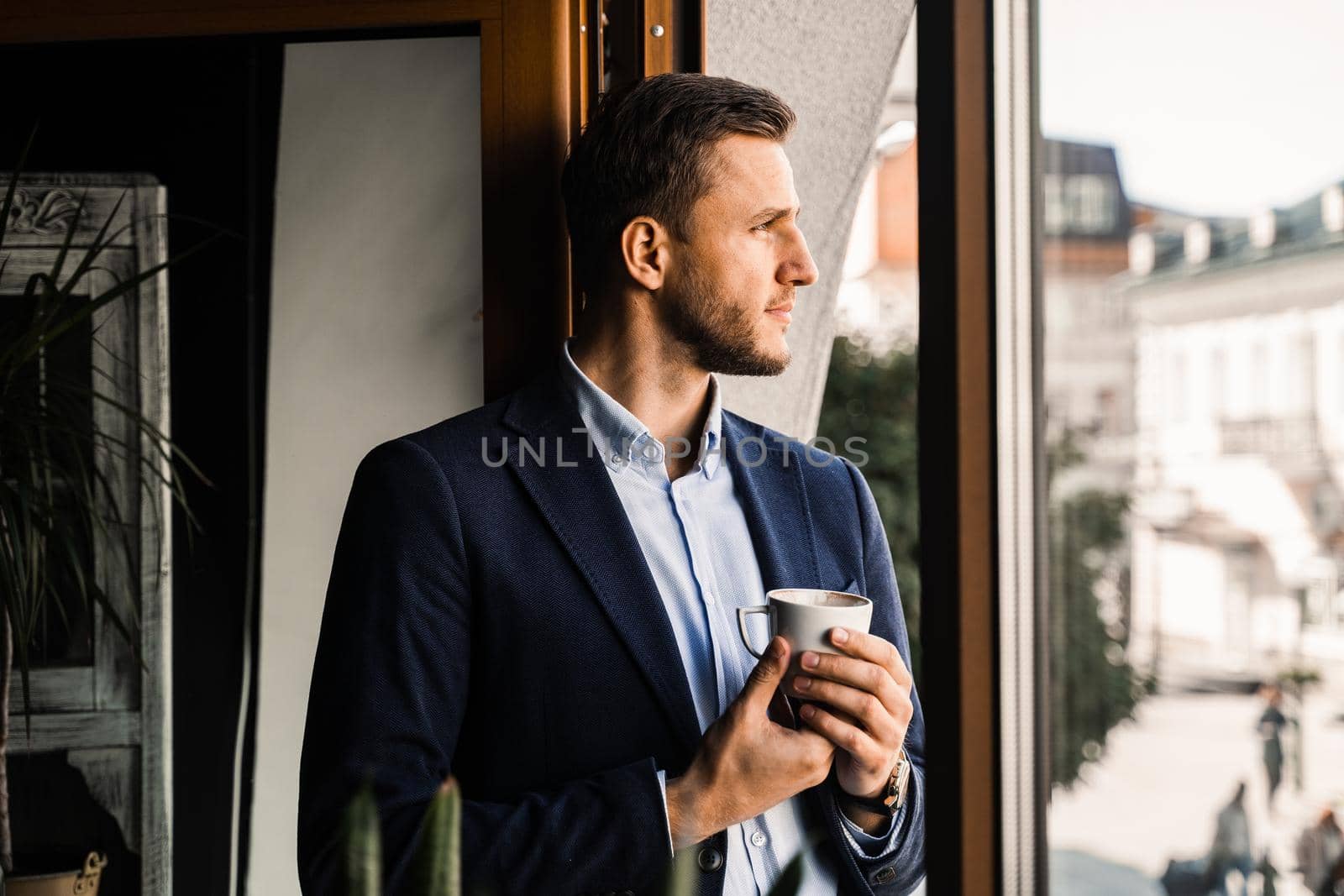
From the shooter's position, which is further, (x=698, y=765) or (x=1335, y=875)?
(x=698, y=765)

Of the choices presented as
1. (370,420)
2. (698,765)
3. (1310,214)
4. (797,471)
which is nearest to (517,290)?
(797,471)

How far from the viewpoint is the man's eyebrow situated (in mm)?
1213

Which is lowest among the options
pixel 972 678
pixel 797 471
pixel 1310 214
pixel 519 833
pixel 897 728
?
pixel 519 833

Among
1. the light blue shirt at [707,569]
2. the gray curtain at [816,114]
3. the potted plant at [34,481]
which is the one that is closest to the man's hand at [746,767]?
the light blue shirt at [707,569]

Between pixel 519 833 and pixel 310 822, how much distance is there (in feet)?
0.72

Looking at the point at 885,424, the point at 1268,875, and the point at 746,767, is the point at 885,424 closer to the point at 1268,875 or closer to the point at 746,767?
the point at 746,767

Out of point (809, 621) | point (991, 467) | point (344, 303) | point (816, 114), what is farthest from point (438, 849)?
point (344, 303)

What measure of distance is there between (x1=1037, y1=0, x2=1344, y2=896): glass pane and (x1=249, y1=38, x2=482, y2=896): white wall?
5.66 feet

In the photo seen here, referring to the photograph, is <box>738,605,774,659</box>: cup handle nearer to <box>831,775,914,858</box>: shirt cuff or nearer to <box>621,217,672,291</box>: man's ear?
<box>831,775,914,858</box>: shirt cuff

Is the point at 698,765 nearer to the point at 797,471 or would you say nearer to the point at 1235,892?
the point at 797,471

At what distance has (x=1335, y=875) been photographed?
406 millimetres

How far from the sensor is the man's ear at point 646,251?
121 centimetres

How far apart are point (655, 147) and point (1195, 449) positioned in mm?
902

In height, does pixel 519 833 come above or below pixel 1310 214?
below
